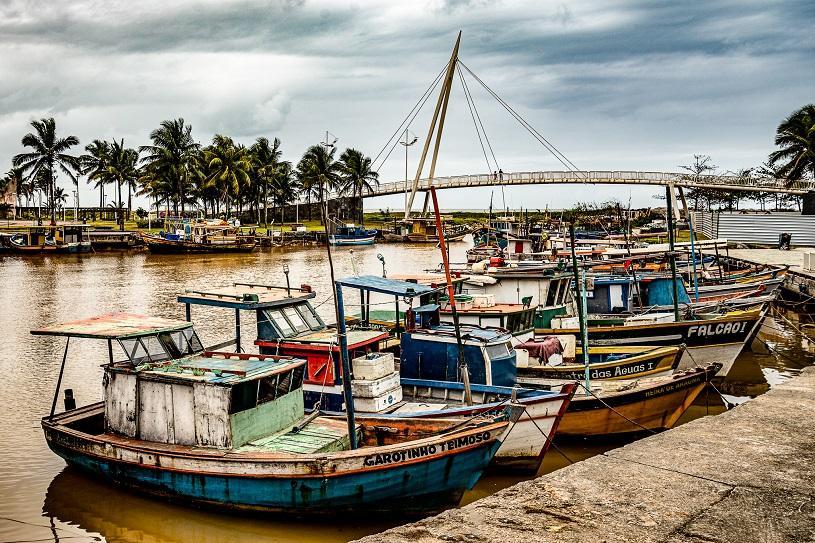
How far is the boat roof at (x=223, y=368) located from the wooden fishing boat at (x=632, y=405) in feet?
18.4

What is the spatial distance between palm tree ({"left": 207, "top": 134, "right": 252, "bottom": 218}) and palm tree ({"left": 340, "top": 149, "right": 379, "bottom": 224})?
53.6 ft

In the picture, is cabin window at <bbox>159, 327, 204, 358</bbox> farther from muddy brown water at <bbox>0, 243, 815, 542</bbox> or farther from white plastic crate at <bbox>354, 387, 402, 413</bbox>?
white plastic crate at <bbox>354, 387, 402, 413</bbox>

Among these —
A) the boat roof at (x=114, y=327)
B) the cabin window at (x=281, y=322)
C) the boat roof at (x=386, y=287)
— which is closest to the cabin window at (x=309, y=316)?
the cabin window at (x=281, y=322)

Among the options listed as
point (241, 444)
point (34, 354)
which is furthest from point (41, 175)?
point (241, 444)

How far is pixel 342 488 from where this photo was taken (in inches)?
394

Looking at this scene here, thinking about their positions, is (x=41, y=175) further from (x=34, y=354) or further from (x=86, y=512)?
(x=86, y=512)

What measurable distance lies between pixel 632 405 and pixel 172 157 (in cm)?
7909

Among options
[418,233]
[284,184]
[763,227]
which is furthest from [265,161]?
[763,227]

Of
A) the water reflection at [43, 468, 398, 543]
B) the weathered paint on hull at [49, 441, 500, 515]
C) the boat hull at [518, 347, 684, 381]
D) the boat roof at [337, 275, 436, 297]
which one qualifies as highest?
the boat roof at [337, 275, 436, 297]

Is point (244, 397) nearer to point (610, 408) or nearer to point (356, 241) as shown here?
point (610, 408)

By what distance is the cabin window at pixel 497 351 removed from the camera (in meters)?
13.6

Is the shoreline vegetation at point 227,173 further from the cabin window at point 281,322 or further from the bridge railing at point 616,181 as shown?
the cabin window at point 281,322

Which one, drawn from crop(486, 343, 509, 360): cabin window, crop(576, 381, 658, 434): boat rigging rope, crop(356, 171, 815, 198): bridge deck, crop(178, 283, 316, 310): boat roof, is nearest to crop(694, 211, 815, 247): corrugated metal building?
crop(356, 171, 815, 198): bridge deck

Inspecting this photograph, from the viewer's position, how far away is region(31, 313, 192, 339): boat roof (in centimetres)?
1159
